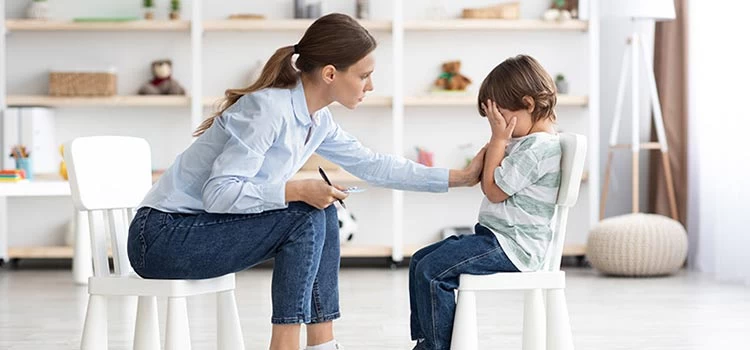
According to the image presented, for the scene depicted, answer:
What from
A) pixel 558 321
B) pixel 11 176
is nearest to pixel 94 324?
pixel 558 321

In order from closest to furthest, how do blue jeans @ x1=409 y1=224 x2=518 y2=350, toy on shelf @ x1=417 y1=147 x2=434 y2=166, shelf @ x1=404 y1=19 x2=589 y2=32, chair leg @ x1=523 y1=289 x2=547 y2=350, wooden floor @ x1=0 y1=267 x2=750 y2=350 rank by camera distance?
blue jeans @ x1=409 y1=224 x2=518 y2=350 < chair leg @ x1=523 y1=289 x2=547 y2=350 < wooden floor @ x1=0 y1=267 x2=750 y2=350 < shelf @ x1=404 y1=19 x2=589 y2=32 < toy on shelf @ x1=417 y1=147 x2=434 y2=166

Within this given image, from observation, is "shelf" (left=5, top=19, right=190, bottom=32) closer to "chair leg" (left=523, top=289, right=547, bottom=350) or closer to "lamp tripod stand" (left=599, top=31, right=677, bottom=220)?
"lamp tripod stand" (left=599, top=31, right=677, bottom=220)

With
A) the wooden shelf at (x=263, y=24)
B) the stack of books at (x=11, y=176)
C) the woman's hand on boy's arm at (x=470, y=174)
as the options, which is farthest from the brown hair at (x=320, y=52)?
the wooden shelf at (x=263, y=24)

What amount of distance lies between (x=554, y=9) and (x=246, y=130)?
11.4ft

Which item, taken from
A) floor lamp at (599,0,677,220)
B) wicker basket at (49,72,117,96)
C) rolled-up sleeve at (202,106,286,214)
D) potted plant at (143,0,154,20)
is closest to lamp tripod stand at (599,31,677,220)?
floor lamp at (599,0,677,220)

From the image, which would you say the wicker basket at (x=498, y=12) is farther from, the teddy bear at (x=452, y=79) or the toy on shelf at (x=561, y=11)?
the teddy bear at (x=452, y=79)

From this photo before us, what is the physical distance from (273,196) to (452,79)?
3326 mm

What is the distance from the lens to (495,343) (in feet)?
10.4

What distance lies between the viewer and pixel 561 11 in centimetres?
541

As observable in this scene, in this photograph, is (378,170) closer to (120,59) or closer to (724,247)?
(724,247)

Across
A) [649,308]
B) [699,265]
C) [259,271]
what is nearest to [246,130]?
[649,308]

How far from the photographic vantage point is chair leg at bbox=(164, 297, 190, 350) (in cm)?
226

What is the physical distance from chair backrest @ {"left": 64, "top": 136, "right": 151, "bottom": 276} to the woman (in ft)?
0.46

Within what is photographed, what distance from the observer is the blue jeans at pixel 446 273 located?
231cm
